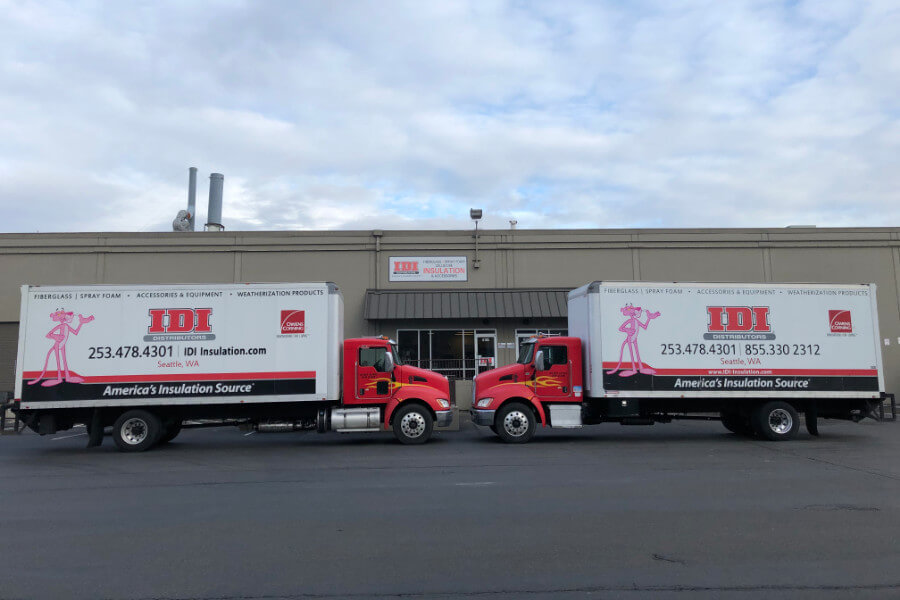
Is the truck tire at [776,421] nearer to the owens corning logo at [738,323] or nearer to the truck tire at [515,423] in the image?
the owens corning logo at [738,323]

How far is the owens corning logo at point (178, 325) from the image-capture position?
45.1 ft

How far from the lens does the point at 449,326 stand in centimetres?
2392

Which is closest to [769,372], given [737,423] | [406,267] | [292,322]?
[737,423]

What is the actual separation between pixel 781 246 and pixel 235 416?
71.2ft

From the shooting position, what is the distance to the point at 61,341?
44.4ft

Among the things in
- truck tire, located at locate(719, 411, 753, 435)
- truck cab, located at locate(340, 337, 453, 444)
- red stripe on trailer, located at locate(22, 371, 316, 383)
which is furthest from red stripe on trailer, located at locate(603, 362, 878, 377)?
red stripe on trailer, located at locate(22, 371, 316, 383)

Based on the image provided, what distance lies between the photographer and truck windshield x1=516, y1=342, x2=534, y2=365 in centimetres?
1477

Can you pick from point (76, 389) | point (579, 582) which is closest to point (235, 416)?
point (76, 389)

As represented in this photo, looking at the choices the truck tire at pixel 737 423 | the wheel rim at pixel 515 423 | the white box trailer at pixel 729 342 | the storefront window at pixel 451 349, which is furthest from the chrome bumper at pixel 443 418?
the storefront window at pixel 451 349

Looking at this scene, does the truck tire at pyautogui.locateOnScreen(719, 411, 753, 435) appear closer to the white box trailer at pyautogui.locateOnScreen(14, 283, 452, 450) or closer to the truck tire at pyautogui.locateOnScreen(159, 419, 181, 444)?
the white box trailer at pyautogui.locateOnScreen(14, 283, 452, 450)

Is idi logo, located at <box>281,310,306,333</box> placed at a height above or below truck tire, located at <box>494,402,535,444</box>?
above

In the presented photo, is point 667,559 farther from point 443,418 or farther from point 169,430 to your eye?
point 169,430

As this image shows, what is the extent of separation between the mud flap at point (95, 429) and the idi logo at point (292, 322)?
14.1 ft

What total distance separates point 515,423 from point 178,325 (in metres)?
7.66
